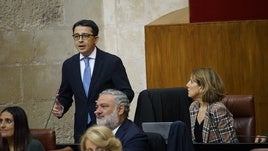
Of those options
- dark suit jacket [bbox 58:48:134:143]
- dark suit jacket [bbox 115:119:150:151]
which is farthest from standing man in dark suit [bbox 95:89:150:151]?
dark suit jacket [bbox 58:48:134:143]

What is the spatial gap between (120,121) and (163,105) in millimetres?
1167

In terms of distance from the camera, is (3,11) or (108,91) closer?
(108,91)

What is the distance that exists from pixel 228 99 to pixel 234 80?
2.97 ft

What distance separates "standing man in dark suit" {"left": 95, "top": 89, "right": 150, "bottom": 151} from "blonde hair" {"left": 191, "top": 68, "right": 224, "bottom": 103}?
41.4 inches

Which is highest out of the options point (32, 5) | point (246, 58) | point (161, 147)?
point (32, 5)

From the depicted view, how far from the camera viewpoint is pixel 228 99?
23.3ft

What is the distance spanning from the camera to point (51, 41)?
9031 millimetres

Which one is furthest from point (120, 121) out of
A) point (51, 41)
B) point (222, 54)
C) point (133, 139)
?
point (51, 41)

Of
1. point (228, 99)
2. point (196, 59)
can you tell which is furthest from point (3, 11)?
point (228, 99)

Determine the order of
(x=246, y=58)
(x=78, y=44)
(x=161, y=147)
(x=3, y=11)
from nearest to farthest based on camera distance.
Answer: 1. (x=161, y=147)
2. (x=78, y=44)
3. (x=246, y=58)
4. (x=3, y=11)

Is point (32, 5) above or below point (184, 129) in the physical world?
above

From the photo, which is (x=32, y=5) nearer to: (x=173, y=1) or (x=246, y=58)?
(x=173, y=1)

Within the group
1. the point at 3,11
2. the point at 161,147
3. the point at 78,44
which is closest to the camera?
the point at 161,147

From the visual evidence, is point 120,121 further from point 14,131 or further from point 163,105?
point 163,105
